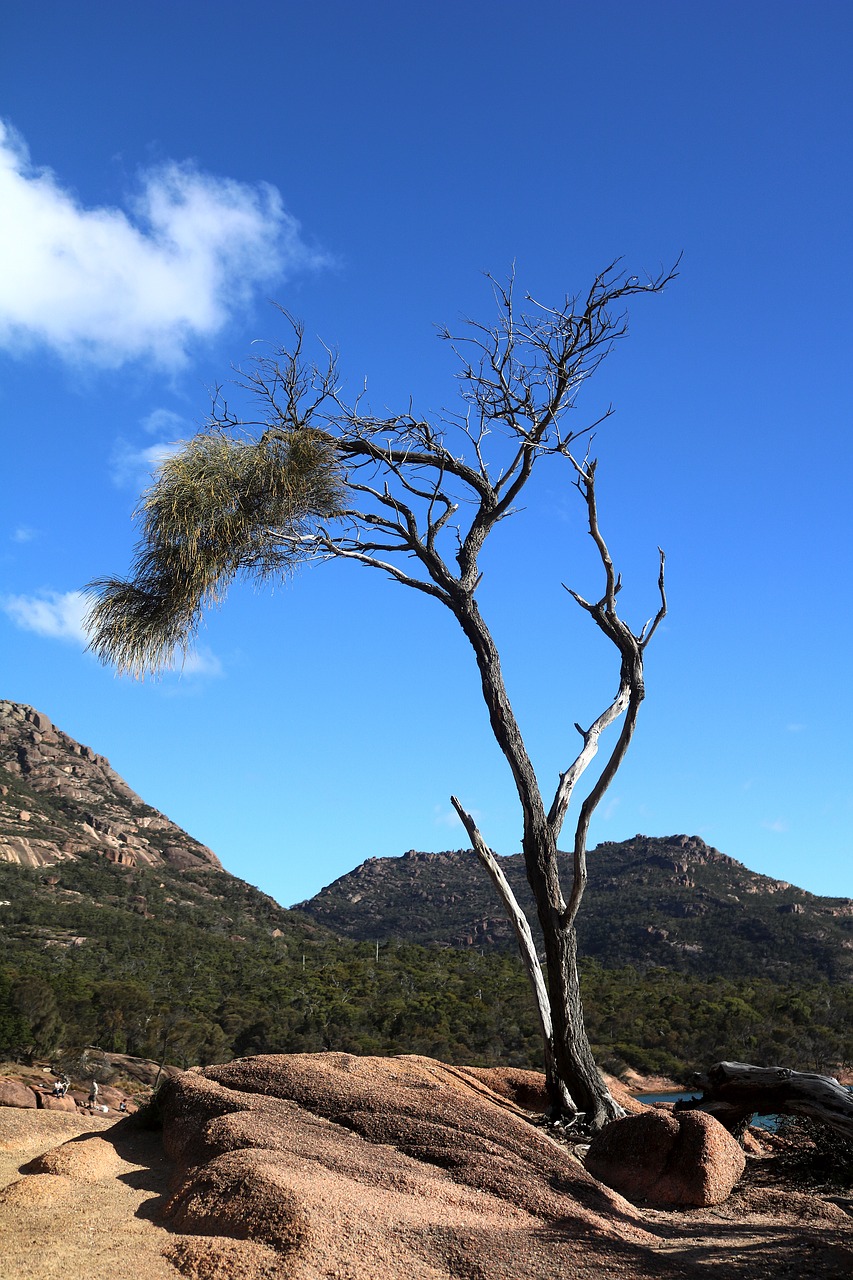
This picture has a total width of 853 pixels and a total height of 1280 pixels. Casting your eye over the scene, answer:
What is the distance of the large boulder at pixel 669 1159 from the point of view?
5.56 meters

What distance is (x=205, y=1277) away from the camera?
3648 millimetres

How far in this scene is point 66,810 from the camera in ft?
198

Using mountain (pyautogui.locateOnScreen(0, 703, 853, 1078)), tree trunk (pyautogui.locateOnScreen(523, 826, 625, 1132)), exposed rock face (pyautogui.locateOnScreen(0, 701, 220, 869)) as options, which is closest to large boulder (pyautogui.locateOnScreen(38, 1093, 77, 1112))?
tree trunk (pyautogui.locateOnScreen(523, 826, 625, 1132))

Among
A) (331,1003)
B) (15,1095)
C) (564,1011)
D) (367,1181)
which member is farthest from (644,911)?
(367,1181)

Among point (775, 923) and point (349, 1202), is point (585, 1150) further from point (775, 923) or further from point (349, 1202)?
point (775, 923)

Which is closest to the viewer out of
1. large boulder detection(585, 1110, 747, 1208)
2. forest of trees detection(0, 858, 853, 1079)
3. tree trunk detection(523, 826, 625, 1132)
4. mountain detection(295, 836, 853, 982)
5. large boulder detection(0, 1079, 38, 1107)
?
large boulder detection(585, 1110, 747, 1208)

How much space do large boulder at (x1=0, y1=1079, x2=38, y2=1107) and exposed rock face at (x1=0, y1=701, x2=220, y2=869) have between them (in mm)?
39725

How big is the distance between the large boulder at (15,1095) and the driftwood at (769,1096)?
612 cm

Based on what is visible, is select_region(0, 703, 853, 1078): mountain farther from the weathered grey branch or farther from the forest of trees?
the weathered grey branch

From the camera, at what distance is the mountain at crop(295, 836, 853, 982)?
45500mm

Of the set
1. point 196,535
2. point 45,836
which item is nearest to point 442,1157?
point 196,535

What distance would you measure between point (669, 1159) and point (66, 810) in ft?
197

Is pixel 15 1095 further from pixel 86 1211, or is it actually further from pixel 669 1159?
pixel 669 1159

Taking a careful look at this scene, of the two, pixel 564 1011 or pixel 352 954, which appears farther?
pixel 352 954
